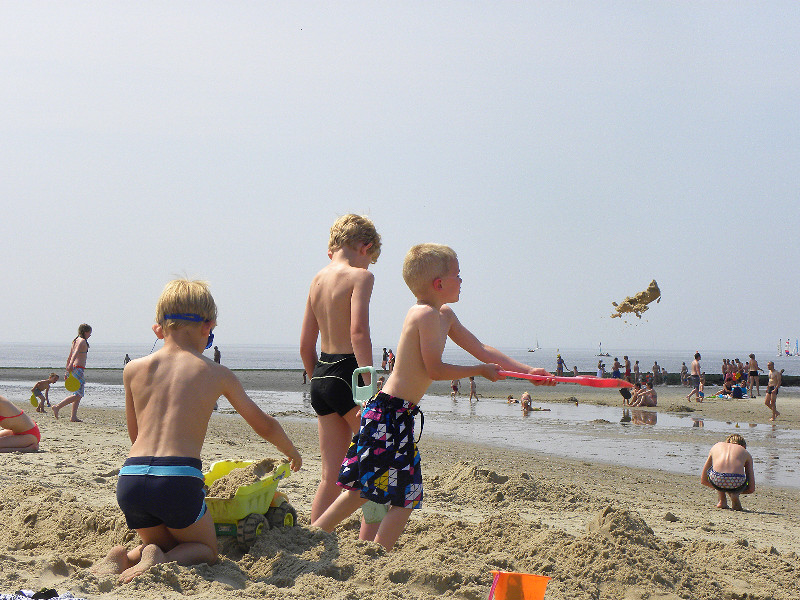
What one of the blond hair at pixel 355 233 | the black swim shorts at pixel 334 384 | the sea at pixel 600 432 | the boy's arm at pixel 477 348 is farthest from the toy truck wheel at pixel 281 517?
the sea at pixel 600 432

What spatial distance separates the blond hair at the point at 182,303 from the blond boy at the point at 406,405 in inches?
36.6

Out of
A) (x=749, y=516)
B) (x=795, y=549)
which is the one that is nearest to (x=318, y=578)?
(x=795, y=549)

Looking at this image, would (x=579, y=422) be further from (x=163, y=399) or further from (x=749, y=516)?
(x=163, y=399)

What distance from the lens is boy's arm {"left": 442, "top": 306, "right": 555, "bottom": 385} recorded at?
359cm

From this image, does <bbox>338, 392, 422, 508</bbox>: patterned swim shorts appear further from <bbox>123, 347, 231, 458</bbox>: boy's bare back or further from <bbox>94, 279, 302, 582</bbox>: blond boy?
<bbox>123, 347, 231, 458</bbox>: boy's bare back

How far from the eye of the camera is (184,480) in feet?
10.6

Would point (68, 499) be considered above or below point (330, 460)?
below

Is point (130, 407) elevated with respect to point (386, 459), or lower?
elevated

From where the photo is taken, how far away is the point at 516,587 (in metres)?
2.85

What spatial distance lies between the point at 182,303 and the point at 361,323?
0.94 meters

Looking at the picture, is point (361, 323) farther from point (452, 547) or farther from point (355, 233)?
→ point (452, 547)

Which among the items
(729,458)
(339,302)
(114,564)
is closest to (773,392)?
(729,458)

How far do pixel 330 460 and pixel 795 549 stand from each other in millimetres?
3265

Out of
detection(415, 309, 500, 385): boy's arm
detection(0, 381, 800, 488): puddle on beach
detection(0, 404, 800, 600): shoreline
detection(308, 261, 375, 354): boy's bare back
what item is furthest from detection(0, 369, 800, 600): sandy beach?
detection(0, 381, 800, 488): puddle on beach
